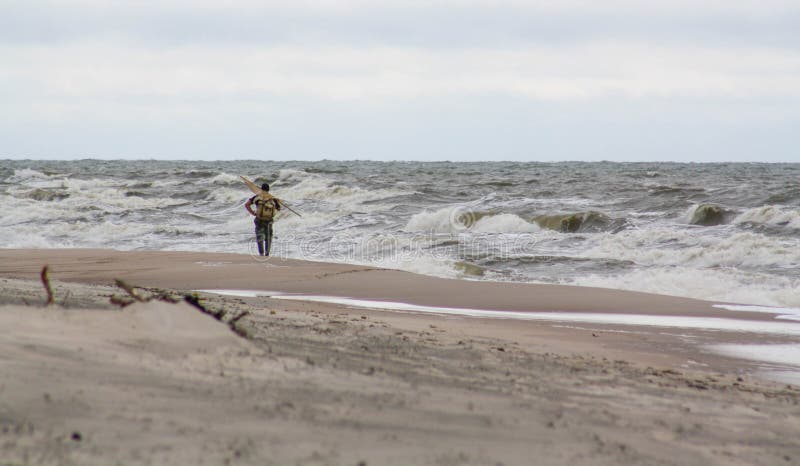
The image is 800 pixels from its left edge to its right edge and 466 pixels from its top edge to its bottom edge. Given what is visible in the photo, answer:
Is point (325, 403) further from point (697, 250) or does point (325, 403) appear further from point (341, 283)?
point (697, 250)

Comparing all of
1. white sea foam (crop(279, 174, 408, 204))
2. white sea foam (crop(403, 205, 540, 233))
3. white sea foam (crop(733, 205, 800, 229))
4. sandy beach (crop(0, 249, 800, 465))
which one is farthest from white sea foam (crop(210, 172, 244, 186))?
sandy beach (crop(0, 249, 800, 465))

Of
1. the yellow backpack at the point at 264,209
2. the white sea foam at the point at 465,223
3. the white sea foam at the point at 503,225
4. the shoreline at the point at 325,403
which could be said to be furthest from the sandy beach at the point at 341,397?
the white sea foam at the point at 465,223

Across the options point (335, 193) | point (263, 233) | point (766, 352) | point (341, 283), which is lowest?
point (341, 283)

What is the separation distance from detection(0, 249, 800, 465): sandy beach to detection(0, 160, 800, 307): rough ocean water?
6382 mm

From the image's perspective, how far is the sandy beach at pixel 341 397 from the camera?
2.53 metres

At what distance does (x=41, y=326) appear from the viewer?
3.41 metres

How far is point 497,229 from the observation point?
19.4 metres

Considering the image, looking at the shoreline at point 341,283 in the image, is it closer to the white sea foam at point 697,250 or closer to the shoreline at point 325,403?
the white sea foam at point 697,250

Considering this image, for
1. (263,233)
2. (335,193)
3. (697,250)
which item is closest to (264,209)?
(263,233)

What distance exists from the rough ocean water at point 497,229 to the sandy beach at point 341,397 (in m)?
6.38

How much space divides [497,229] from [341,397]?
16.6 metres

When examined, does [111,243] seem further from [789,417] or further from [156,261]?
[789,417]

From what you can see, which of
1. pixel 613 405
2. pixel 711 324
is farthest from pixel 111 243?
pixel 613 405

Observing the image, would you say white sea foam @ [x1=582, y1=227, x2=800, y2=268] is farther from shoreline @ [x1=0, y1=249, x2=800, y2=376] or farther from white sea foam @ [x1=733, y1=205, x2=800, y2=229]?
shoreline @ [x1=0, y1=249, x2=800, y2=376]
